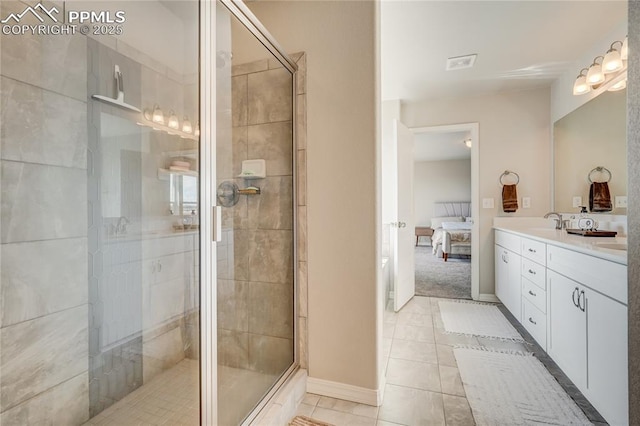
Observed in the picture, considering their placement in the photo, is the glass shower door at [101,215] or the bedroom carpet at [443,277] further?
the bedroom carpet at [443,277]

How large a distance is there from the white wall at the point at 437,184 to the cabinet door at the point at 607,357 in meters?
7.05

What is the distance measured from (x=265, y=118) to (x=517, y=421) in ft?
7.10

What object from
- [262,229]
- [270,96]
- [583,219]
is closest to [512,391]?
[262,229]

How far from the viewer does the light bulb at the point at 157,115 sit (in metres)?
1.48

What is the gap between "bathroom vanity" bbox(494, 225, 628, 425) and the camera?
136 centimetres

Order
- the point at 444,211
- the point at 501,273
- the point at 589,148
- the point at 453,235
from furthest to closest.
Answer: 1. the point at 444,211
2. the point at 453,235
3. the point at 501,273
4. the point at 589,148

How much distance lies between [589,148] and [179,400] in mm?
3762

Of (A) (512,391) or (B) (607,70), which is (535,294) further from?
(B) (607,70)

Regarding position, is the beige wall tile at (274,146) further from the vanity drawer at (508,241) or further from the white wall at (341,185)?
the vanity drawer at (508,241)

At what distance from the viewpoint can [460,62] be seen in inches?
113

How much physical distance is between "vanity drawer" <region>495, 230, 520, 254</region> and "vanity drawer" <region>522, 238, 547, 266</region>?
0.56 feet

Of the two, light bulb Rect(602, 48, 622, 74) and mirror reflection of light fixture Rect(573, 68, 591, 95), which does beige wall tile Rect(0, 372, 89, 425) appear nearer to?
light bulb Rect(602, 48, 622, 74)

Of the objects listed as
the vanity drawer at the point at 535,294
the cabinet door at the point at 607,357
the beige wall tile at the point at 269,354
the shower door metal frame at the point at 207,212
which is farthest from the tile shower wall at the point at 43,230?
the vanity drawer at the point at 535,294

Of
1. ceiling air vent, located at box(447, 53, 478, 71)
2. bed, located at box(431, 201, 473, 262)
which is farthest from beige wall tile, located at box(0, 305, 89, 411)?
bed, located at box(431, 201, 473, 262)
